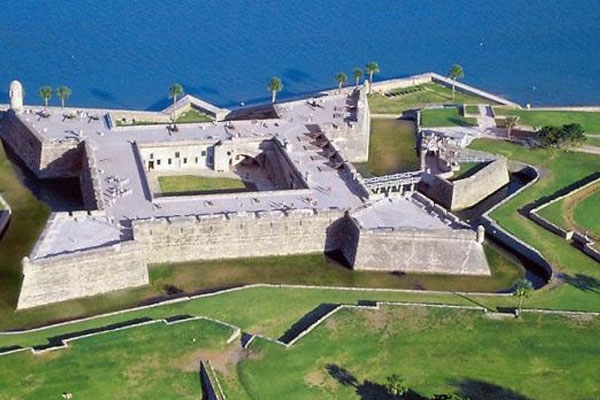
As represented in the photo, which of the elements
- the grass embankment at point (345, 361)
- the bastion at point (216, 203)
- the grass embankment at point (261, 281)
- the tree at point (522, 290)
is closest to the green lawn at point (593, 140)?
the bastion at point (216, 203)

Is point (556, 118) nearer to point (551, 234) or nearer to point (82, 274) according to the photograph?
point (551, 234)

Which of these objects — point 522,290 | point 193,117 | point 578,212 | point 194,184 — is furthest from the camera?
point 193,117

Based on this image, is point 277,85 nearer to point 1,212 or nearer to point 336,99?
point 336,99

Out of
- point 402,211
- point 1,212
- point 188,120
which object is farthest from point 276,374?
point 188,120

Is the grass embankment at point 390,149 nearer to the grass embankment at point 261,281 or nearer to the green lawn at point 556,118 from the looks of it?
the green lawn at point 556,118

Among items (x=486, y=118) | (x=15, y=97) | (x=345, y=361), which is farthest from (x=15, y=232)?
(x=486, y=118)

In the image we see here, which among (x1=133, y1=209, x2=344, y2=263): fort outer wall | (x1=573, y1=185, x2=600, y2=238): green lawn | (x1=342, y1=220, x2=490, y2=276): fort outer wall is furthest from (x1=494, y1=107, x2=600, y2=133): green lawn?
(x1=133, y1=209, x2=344, y2=263): fort outer wall
